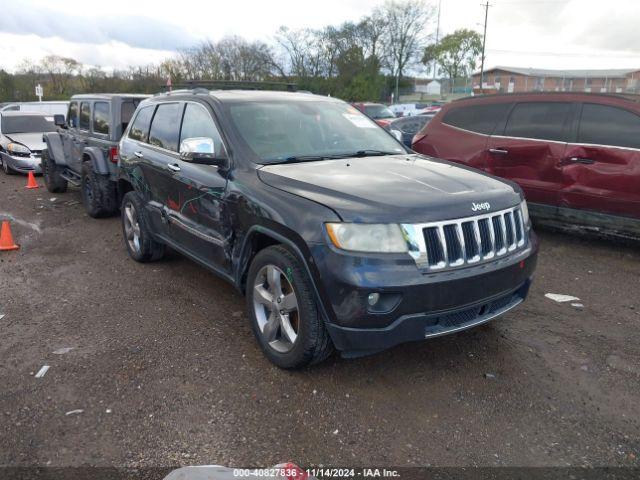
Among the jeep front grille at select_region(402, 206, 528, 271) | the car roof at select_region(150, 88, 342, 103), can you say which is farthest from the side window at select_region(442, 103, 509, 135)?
the jeep front grille at select_region(402, 206, 528, 271)

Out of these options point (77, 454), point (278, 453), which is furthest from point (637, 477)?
point (77, 454)

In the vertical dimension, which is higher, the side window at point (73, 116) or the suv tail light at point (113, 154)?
the side window at point (73, 116)

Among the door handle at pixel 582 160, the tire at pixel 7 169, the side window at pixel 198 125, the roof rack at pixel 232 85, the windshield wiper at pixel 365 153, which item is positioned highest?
the roof rack at pixel 232 85

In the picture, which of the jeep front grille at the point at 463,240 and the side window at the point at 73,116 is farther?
the side window at the point at 73,116

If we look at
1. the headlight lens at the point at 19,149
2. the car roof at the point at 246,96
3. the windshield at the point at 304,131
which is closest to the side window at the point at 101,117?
the car roof at the point at 246,96

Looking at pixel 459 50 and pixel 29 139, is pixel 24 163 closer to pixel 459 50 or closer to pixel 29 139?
pixel 29 139

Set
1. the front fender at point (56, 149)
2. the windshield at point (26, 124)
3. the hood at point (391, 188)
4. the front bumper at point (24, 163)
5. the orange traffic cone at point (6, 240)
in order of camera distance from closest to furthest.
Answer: the hood at point (391, 188) → the orange traffic cone at point (6, 240) → the front fender at point (56, 149) → the front bumper at point (24, 163) → the windshield at point (26, 124)

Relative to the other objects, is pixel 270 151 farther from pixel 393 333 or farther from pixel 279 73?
pixel 279 73

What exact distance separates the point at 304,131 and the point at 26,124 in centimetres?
1178

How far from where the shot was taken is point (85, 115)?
330 inches

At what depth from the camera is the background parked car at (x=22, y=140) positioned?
1228 cm

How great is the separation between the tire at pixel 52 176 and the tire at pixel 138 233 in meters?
4.87

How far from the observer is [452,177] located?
3.56 m

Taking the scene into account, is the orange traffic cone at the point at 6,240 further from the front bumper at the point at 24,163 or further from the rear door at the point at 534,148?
the front bumper at the point at 24,163
